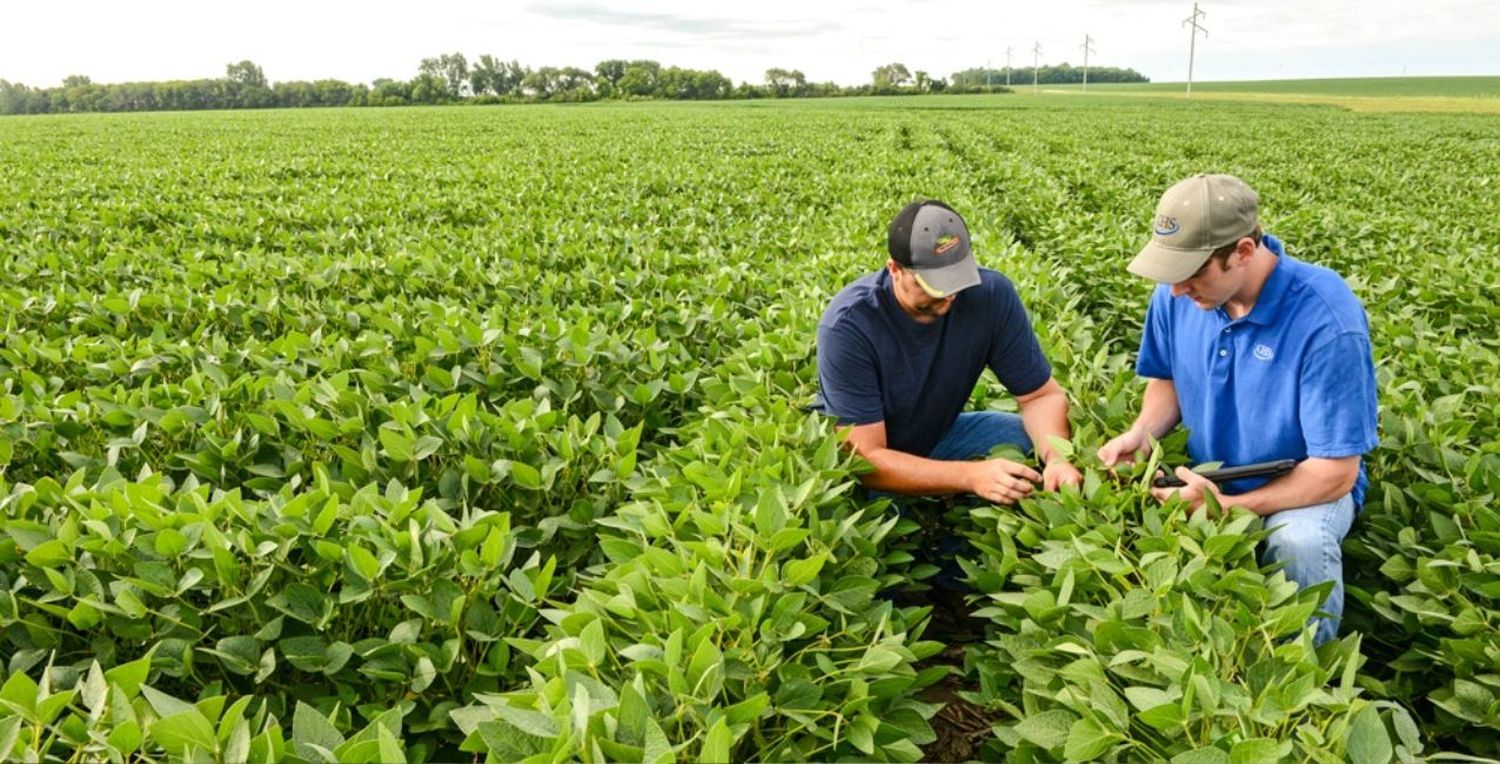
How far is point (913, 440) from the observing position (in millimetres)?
3734

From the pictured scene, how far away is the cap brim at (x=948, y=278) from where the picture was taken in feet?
10.0

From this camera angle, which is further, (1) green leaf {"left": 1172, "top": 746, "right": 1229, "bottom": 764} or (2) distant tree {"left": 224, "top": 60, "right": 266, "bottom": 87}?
(2) distant tree {"left": 224, "top": 60, "right": 266, "bottom": 87}

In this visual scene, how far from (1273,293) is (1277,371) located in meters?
0.25

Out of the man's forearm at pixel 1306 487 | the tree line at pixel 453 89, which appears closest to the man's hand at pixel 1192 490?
the man's forearm at pixel 1306 487

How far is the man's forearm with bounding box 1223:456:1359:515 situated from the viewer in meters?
2.68

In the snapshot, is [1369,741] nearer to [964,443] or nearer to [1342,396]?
[1342,396]

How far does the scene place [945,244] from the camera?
9.95ft

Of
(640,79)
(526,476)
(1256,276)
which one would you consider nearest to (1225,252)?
(1256,276)

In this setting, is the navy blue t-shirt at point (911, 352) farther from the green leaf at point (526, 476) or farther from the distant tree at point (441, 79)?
the distant tree at point (441, 79)

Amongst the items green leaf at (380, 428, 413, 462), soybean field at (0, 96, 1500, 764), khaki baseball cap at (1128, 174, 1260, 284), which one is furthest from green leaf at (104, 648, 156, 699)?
khaki baseball cap at (1128, 174, 1260, 284)

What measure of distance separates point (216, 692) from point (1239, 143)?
26.1m

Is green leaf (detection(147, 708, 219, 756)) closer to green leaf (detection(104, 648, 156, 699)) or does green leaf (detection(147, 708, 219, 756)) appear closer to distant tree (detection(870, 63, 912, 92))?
green leaf (detection(104, 648, 156, 699))

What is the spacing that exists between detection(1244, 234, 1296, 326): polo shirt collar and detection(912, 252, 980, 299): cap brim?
0.88 meters

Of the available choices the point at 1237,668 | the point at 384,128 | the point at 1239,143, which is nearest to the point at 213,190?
the point at 1237,668
